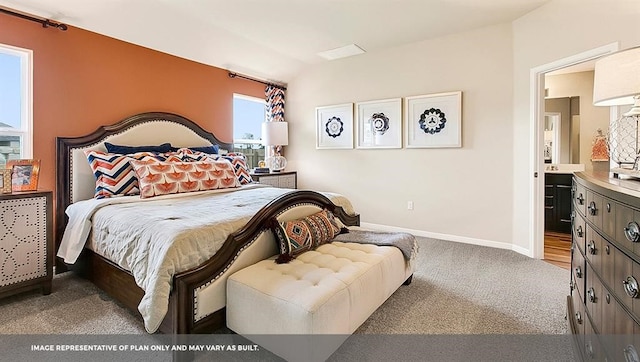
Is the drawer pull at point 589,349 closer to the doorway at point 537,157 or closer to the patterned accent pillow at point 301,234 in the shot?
the patterned accent pillow at point 301,234

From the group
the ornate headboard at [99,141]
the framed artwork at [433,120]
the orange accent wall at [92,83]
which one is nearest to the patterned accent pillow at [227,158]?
the ornate headboard at [99,141]

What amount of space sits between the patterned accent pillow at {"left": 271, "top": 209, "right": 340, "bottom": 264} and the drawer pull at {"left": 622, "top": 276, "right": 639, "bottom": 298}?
1624 mm

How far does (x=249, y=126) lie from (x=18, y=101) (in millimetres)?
2843

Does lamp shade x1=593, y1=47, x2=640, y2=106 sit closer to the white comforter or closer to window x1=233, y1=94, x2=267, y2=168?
the white comforter

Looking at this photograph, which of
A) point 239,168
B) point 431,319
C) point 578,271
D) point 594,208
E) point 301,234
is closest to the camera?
point 594,208

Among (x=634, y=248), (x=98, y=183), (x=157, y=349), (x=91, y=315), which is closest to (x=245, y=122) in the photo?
(x=98, y=183)

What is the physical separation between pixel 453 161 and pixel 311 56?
8.37 ft

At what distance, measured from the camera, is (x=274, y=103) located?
5441 millimetres

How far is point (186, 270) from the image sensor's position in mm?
1769

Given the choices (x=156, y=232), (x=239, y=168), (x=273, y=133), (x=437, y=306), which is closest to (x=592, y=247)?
(x=437, y=306)

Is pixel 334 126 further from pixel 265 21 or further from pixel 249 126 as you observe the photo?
pixel 265 21

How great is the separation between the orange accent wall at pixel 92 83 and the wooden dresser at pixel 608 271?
4045 mm

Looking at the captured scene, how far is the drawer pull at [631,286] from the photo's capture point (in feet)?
2.98

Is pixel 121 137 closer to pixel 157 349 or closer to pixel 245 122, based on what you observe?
pixel 245 122
